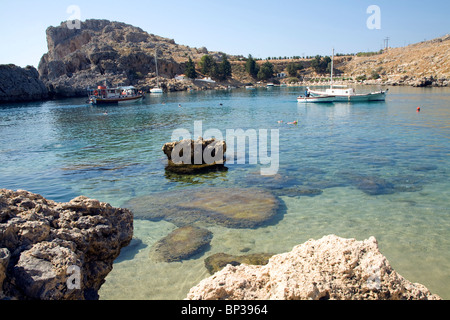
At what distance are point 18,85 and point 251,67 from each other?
293 ft

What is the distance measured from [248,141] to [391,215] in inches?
541

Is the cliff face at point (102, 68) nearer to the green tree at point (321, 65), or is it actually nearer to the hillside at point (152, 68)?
the hillside at point (152, 68)

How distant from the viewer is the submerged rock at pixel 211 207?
29.8 feet

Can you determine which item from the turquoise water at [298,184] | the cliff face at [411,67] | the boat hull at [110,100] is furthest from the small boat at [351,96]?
the cliff face at [411,67]

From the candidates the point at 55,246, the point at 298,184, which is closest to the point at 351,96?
the point at 298,184

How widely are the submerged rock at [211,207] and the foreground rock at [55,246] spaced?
9.04 feet

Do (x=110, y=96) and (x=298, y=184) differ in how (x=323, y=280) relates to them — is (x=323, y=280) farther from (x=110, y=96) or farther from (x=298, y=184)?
(x=110, y=96)

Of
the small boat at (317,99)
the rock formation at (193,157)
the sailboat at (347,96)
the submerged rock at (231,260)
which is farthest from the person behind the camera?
the small boat at (317,99)

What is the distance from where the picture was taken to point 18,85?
81188 mm

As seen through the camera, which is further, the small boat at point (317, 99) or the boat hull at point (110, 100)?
the boat hull at point (110, 100)

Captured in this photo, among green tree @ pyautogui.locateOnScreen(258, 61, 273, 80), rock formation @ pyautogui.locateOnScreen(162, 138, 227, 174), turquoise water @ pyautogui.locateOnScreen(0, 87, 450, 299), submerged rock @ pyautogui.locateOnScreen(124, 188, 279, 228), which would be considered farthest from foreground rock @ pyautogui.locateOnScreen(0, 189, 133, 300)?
green tree @ pyautogui.locateOnScreen(258, 61, 273, 80)

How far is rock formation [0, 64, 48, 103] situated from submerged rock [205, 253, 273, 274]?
9328cm
